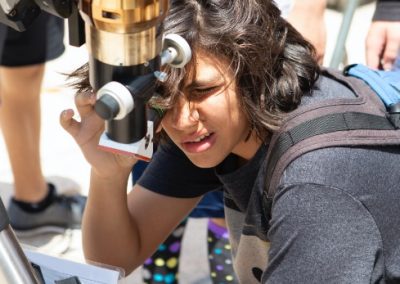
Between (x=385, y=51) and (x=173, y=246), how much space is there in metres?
0.79

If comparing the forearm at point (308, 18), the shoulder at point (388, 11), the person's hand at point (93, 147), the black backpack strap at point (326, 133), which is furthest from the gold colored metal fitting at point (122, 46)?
the shoulder at point (388, 11)

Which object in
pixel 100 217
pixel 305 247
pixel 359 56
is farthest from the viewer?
pixel 359 56

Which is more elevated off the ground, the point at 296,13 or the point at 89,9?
the point at 89,9

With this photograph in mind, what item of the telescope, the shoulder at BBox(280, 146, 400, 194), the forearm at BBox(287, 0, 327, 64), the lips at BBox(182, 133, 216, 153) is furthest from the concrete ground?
the telescope

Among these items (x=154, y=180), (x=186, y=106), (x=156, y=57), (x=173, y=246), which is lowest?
(x=173, y=246)

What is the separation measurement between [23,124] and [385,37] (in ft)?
3.87

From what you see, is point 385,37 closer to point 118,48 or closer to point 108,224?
point 108,224

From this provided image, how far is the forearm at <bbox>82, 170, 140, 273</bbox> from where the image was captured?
122cm

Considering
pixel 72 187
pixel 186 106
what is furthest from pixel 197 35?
pixel 72 187

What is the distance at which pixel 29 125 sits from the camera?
211 cm

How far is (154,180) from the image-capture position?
1.35m

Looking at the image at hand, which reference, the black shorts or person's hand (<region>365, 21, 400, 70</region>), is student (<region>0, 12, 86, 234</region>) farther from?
person's hand (<region>365, 21, 400, 70</region>)

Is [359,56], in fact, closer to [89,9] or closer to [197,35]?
[197,35]

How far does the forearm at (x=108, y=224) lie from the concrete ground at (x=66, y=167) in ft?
0.54
